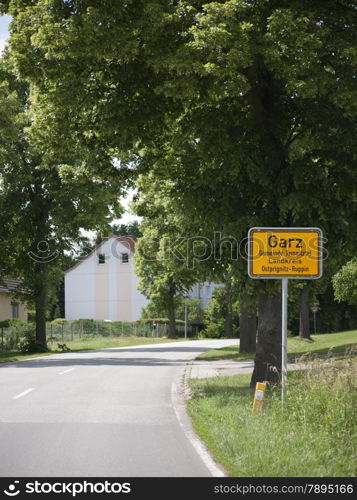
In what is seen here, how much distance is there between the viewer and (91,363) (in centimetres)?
2666

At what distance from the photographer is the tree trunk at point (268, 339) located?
50.5 feet

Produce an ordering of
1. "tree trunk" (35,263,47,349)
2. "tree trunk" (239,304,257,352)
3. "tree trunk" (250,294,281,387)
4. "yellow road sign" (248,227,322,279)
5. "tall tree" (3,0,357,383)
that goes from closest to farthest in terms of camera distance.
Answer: "yellow road sign" (248,227,322,279) < "tall tree" (3,0,357,383) < "tree trunk" (250,294,281,387) < "tree trunk" (239,304,257,352) < "tree trunk" (35,263,47,349)

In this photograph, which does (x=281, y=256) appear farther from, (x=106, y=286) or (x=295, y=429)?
(x=106, y=286)

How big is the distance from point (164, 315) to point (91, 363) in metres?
46.5

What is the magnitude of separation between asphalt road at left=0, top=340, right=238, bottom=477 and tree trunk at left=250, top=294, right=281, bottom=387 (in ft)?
7.06

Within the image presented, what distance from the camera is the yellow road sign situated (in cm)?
1207

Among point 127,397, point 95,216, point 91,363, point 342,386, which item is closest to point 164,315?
point 95,216

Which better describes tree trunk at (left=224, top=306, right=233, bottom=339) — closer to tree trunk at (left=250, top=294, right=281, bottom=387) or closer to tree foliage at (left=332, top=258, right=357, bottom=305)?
tree foliage at (left=332, top=258, right=357, bottom=305)

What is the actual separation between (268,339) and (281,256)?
389 centimetres

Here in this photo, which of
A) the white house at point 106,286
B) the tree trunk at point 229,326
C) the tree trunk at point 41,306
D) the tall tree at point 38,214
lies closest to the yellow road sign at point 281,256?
the tall tree at point 38,214

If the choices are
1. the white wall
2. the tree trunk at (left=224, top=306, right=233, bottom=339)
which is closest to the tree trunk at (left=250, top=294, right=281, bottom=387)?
the tree trunk at (left=224, top=306, right=233, bottom=339)

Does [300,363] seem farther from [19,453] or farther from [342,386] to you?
[19,453]

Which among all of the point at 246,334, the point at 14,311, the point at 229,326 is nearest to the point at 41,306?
the point at 246,334

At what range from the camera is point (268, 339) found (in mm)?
15469
